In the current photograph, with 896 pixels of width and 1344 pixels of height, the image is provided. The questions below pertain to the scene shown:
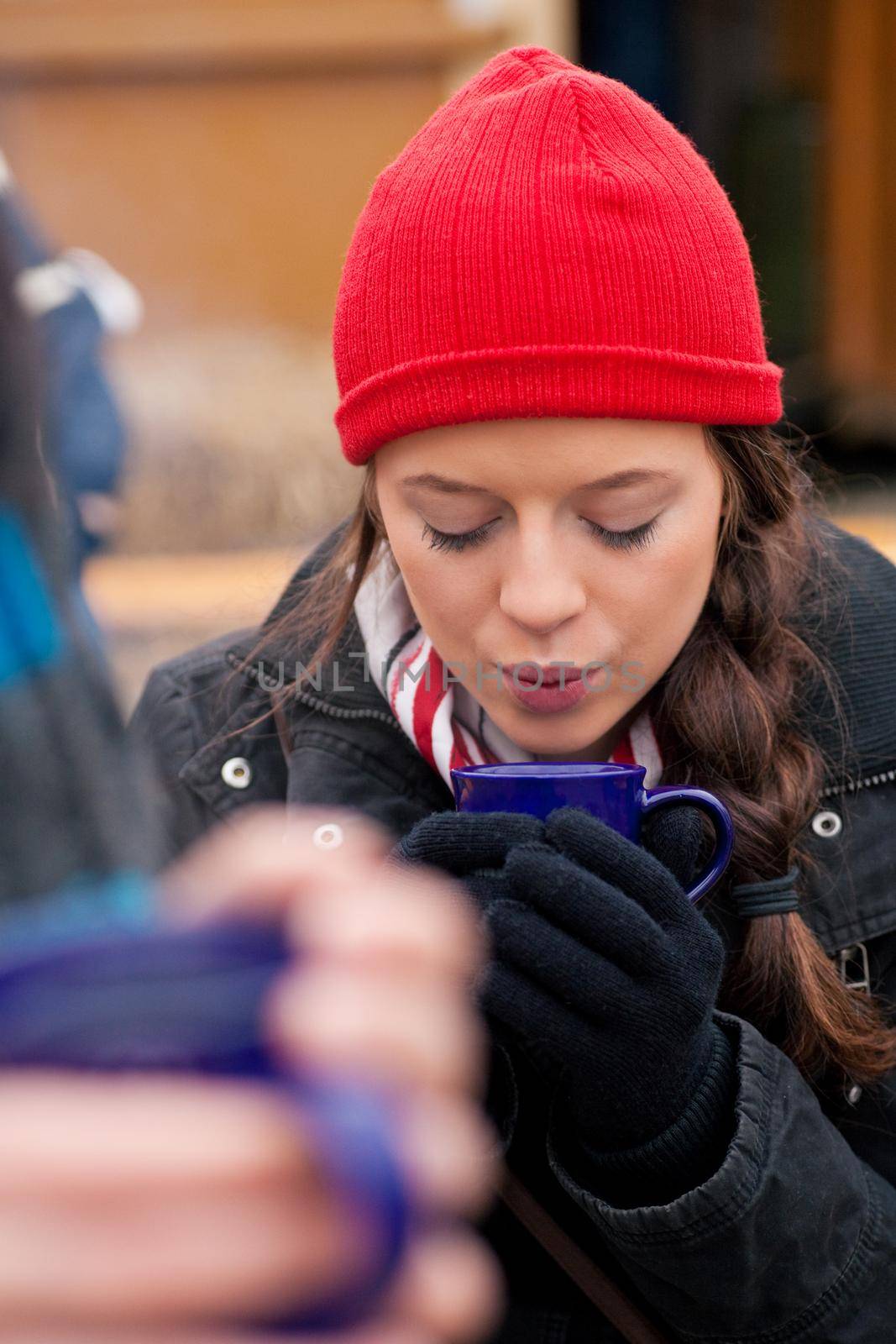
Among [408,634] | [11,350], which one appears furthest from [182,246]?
[11,350]

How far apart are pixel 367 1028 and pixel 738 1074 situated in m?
0.86

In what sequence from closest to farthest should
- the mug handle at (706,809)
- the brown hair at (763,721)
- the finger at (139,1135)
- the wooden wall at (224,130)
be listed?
the finger at (139,1135)
the mug handle at (706,809)
the brown hair at (763,721)
the wooden wall at (224,130)

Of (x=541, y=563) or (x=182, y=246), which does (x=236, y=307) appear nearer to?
(x=182, y=246)

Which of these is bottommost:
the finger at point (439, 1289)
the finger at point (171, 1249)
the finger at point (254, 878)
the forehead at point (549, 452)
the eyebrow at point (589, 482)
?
the eyebrow at point (589, 482)

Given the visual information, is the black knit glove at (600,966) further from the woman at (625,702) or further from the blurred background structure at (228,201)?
the blurred background structure at (228,201)

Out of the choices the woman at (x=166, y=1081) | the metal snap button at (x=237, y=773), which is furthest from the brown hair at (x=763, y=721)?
the woman at (x=166, y=1081)

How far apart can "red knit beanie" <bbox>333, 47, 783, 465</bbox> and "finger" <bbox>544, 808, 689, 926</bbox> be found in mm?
416

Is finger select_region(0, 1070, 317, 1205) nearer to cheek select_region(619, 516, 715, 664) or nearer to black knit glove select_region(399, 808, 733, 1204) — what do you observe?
black knit glove select_region(399, 808, 733, 1204)

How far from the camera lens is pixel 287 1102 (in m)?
0.45

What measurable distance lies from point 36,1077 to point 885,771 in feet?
4.10

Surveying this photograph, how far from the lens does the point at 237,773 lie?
5.58 feet

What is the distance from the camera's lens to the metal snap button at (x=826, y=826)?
4.99ft

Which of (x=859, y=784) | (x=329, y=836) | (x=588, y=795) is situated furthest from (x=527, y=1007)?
(x=859, y=784)

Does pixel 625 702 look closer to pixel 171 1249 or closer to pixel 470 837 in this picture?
pixel 470 837
